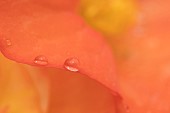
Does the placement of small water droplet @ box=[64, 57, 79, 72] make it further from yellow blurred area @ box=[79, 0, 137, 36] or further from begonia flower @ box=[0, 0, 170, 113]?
yellow blurred area @ box=[79, 0, 137, 36]

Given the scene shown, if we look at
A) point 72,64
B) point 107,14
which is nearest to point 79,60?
point 72,64

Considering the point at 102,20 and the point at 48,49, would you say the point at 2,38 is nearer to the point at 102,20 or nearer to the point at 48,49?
the point at 48,49

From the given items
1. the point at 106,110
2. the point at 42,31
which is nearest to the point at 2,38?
the point at 42,31

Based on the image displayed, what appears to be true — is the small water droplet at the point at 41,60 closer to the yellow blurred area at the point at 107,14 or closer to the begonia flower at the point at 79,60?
the begonia flower at the point at 79,60

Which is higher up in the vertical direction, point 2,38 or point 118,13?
point 118,13

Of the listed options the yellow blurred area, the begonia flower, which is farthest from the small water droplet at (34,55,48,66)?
the yellow blurred area

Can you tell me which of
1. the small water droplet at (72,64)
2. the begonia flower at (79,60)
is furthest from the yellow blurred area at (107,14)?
the small water droplet at (72,64)
